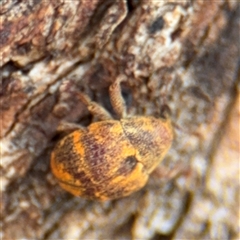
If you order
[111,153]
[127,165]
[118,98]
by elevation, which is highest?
[118,98]

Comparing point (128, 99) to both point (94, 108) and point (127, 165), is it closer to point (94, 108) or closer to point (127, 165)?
point (94, 108)

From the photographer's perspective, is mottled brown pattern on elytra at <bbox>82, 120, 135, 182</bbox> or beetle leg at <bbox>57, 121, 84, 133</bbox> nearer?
mottled brown pattern on elytra at <bbox>82, 120, 135, 182</bbox>

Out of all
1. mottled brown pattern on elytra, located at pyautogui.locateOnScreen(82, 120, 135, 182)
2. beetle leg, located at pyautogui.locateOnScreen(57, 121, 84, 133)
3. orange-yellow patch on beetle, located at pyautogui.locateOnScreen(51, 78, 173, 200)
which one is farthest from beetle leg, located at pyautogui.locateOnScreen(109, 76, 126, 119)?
beetle leg, located at pyautogui.locateOnScreen(57, 121, 84, 133)

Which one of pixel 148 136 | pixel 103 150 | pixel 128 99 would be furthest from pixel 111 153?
pixel 128 99

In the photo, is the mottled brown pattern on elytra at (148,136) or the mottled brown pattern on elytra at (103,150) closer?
the mottled brown pattern on elytra at (103,150)

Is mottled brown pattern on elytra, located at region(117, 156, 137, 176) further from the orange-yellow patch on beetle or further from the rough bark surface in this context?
the rough bark surface

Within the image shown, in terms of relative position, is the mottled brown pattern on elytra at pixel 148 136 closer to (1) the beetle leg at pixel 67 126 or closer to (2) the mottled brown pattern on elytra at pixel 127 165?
(2) the mottled brown pattern on elytra at pixel 127 165

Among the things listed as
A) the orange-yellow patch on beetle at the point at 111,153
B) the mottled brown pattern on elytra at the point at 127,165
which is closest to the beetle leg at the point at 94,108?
the orange-yellow patch on beetle at the point at 111,153
